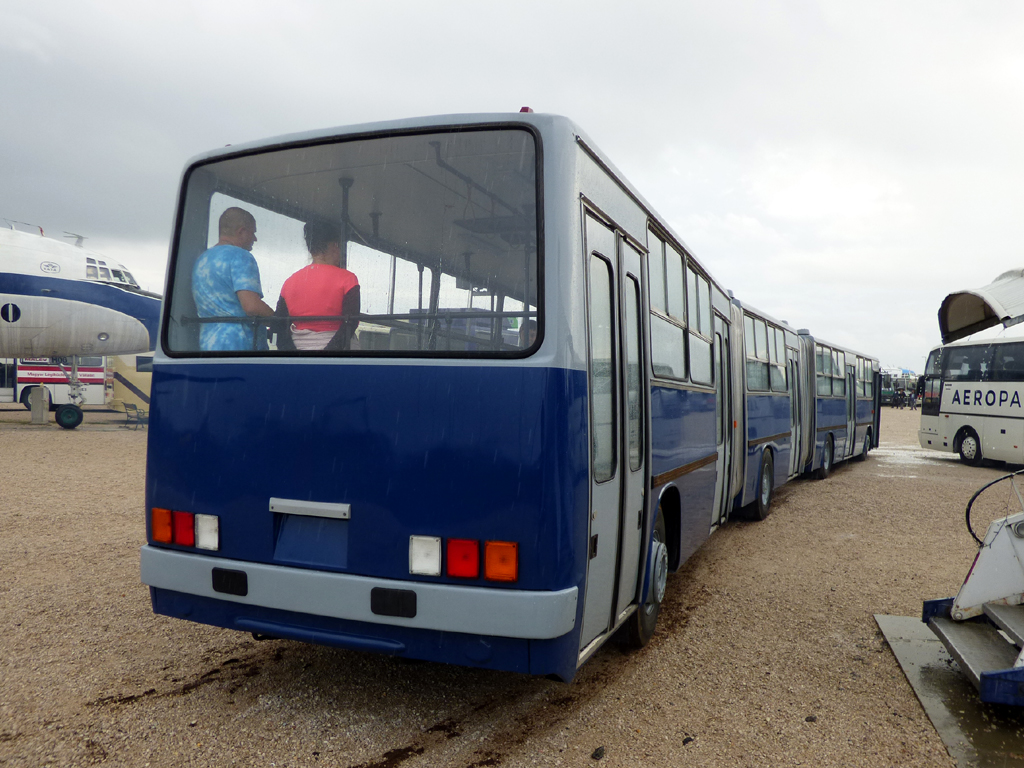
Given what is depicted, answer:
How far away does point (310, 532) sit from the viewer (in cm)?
340

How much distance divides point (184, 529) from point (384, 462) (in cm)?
114

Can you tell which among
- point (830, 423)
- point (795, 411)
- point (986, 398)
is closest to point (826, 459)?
point (830, 423)

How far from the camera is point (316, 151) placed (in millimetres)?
3721

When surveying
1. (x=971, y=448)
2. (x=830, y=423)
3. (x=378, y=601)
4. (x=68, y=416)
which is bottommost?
(x=971, y=448)

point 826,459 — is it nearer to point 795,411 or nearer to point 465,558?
point 795,411

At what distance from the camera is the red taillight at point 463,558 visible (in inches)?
123

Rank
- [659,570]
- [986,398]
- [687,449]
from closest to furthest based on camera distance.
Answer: [659,570], [687,449], [986,398]

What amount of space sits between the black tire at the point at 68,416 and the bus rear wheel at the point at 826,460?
64.6 feet

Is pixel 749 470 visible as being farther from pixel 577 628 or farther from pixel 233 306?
pixel 233 306

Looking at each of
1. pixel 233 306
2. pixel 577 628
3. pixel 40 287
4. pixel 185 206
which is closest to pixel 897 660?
pixel 577 628

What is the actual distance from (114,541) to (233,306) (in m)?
5.06

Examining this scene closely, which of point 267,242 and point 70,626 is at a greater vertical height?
point 267,242

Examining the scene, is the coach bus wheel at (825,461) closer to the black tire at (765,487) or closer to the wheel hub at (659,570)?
the black tire at (765,487)

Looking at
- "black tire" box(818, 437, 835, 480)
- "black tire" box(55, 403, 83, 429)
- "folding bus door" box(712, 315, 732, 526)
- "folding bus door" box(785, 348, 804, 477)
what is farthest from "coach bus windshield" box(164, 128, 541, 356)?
"black tire" box(55, 403, 83, 429)
